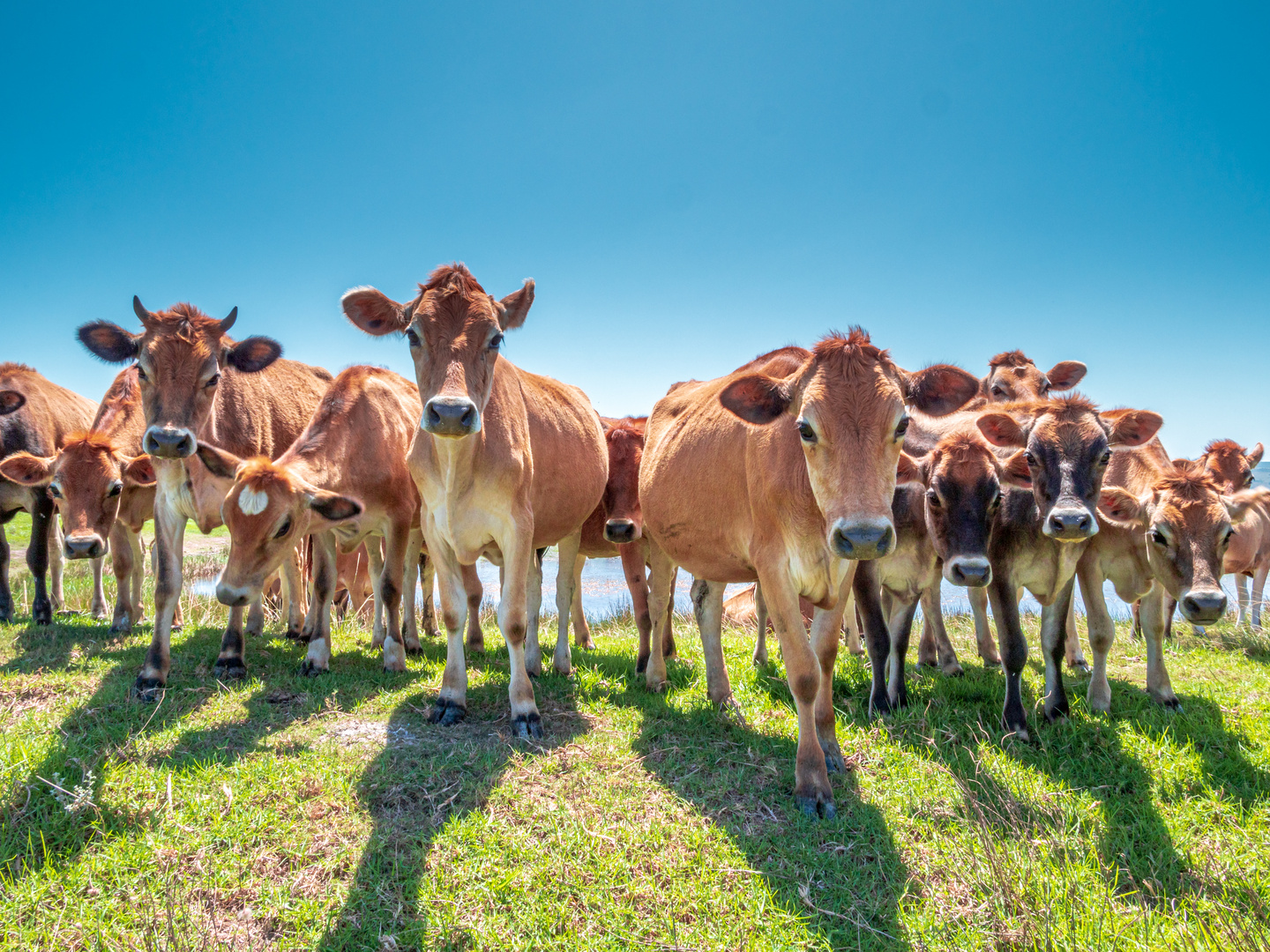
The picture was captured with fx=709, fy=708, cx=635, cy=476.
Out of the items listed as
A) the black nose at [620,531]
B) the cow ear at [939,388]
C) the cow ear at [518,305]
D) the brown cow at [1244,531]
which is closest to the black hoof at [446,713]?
the black nose at [620,531]

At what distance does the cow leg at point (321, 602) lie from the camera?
241 inches

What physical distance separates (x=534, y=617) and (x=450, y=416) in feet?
10.7

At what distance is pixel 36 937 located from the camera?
2.83 m

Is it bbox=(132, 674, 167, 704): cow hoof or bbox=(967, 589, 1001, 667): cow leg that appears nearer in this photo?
bbox=(132, 674, 167, 704): cow hoof

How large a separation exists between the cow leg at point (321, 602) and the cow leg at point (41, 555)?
3.58 meters

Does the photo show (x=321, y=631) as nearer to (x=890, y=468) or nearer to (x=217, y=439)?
(x=217, y=439)

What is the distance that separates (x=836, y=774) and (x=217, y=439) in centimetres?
602

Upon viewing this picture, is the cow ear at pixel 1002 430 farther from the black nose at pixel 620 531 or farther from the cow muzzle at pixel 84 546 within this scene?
the cow muzzle at pixel 84 546

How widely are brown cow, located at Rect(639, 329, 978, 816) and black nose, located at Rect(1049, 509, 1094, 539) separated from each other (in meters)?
1.31

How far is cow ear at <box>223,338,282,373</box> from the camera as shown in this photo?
645 cm

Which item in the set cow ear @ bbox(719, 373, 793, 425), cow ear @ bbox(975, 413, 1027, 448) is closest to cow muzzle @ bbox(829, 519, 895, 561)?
cow ear @ bbox(719, 373, 793, 425)

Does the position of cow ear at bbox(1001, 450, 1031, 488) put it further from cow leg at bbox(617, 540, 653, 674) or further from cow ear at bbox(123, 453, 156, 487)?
cow ear at bbox(123, 453, 156, 487)

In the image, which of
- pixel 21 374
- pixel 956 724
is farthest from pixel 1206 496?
pixel 21 374

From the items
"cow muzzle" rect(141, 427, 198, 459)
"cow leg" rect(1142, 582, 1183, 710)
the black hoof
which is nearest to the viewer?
the black hoof
